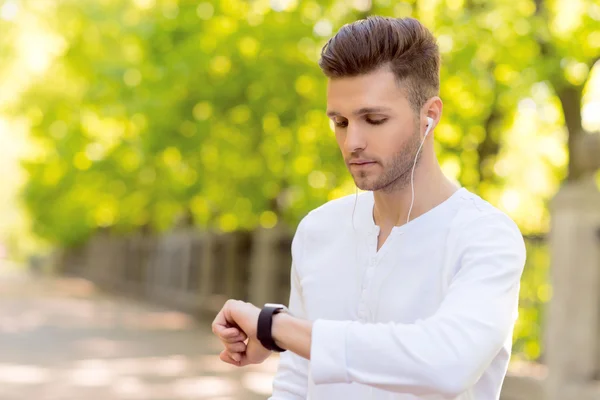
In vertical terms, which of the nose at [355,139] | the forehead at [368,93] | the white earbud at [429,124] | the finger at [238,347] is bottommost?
the finger at [238,347]

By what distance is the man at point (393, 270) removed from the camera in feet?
6.10

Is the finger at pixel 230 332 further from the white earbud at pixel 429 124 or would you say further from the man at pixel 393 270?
the white earbud at pixel 429 124

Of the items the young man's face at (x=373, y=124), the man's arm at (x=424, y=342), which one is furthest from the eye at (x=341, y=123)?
the man's arm at (x=424, y=342)

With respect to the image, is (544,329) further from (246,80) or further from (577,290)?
(246,80)

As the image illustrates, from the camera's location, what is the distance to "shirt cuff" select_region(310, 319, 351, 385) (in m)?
1.86

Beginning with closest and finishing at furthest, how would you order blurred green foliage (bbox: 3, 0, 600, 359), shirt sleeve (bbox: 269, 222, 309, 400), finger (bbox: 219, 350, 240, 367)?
finger (bbox: 219, 350, 240, 367) → shirt sleeve (bbox: 269, 222, 309, 400) → blurred green foliage (bbox: 3, 0, 600, 359)

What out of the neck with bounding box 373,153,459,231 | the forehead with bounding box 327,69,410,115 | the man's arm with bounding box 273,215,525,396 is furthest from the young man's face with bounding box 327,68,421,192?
the man's arm with bounding box 273,215,525,396

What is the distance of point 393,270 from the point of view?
222cm

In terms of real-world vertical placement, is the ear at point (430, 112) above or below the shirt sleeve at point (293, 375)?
above

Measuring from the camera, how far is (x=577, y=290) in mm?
8680

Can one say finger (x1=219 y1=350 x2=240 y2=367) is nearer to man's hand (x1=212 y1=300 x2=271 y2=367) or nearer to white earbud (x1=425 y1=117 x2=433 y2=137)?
man's hand (x1=212 y1=300 x2=271 y2=367)

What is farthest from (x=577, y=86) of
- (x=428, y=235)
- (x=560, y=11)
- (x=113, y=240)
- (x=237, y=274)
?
(x=113, y=240)

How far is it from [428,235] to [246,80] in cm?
1216

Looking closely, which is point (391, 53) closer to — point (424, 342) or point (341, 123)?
point (341, 123)
